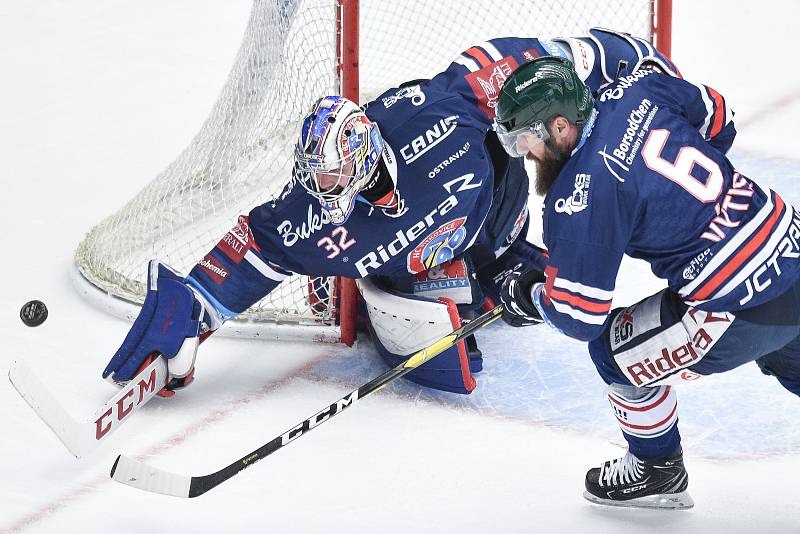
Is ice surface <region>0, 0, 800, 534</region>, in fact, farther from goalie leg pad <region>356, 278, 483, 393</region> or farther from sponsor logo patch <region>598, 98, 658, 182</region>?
sponsor logo patch <region>598, 98, 658, 182</region>

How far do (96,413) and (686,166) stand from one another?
1.68m

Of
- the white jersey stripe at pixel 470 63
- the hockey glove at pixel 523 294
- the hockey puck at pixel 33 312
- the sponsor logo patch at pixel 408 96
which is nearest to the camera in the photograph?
the hockey glove at pixel 523 294

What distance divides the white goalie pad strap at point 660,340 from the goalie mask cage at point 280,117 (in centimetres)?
113

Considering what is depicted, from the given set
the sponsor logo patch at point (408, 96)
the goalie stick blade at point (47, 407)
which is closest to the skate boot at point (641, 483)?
A: the sponsor logo patch at point (408, 96)

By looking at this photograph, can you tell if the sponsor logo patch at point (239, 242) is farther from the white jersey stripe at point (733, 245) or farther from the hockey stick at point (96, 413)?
the white jersey stripe at point (733, 245)

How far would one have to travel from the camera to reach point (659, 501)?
3.06 meters

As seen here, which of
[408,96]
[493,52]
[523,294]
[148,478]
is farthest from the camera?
[493,52]

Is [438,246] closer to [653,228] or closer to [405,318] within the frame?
[405,318]

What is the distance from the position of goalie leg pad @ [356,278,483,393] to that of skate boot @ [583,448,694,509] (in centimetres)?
57

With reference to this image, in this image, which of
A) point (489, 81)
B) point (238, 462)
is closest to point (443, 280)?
point (489, 81)

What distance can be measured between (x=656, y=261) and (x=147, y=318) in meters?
1.47

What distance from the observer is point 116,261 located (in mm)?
4168

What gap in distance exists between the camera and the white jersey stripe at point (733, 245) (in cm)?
261

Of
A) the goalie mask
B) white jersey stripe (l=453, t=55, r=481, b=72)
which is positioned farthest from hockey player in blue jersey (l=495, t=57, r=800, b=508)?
white jersey stripe (l=453, t=55, r=481, b=72)
